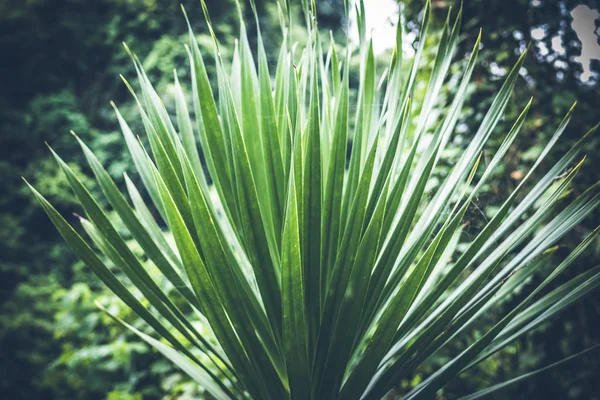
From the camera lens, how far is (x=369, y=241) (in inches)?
16.7

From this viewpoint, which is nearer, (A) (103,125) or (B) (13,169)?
(B) (13,169)

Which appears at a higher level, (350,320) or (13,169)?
(13,169)

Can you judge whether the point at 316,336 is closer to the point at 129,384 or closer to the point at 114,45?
the point at 129,384

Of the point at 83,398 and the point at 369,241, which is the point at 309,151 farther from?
the point at 83,398

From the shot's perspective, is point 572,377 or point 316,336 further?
point 572,377

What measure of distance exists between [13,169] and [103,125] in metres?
1.60

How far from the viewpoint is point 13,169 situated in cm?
462

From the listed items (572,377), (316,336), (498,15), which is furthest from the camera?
(498,15)

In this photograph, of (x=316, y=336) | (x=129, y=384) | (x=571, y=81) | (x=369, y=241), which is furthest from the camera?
(x=129, y=384)

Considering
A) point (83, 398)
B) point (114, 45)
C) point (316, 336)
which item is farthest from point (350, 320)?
point (114, 45)

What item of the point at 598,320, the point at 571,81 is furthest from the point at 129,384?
the point at 571,81

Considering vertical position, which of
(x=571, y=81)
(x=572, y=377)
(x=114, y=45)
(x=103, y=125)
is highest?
(x=114, y=45)

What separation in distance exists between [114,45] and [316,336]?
6.95 meters

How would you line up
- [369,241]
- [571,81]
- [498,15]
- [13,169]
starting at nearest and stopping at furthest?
[369,241] < [571,81] < [498,15] < [13,169]
